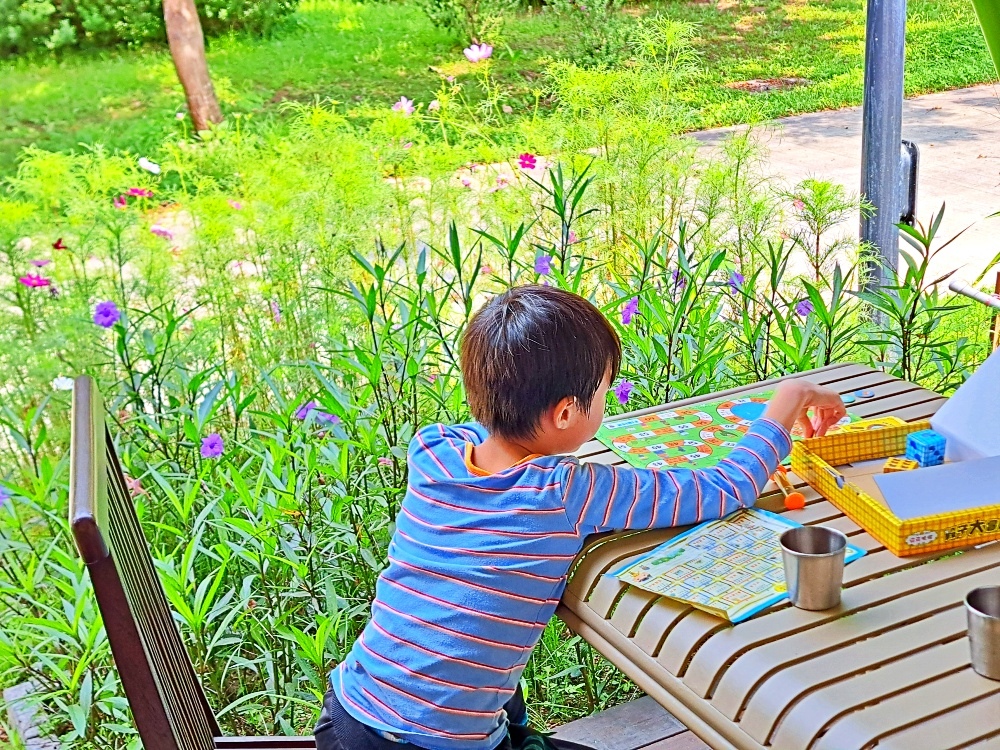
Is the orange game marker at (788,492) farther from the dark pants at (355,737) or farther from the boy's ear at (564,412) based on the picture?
the dark pants at (355,737)

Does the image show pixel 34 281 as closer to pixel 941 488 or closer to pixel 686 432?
pixel 686 432

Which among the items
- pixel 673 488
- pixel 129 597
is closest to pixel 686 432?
pixel 673 488

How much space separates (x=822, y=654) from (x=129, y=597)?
67cm

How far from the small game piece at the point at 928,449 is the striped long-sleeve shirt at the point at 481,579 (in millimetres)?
280

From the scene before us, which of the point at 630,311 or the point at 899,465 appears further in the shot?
the point at 630,311

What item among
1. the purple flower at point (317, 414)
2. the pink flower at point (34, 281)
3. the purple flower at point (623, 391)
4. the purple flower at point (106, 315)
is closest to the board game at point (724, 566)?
the purple flower at point (623, 391)

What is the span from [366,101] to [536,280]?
85.1 inches

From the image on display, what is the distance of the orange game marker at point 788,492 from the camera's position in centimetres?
136

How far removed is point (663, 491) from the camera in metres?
1.30

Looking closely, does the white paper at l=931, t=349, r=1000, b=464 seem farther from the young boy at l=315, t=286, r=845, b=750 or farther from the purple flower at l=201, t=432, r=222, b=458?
the purple flower at l=201, t=432, r=222, b=458

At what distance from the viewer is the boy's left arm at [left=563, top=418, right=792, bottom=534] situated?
1.27 meters

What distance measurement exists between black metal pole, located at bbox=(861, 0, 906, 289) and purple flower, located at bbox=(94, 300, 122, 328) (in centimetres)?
173

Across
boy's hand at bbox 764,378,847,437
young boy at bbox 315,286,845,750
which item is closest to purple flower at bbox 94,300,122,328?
young boy at bbox 315,286,845,750

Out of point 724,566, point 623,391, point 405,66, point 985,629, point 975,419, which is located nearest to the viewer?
point 985,629
